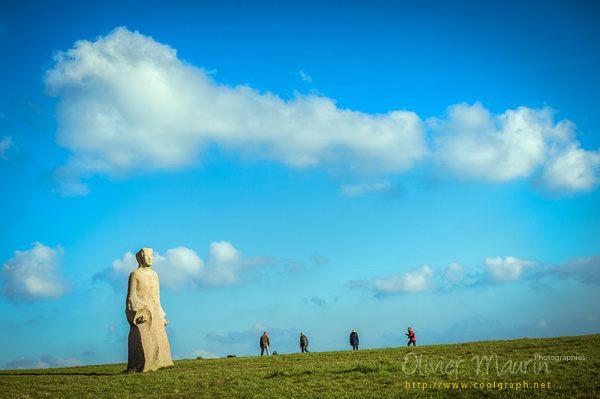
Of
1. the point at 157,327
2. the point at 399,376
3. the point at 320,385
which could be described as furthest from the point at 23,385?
the point at 399,376

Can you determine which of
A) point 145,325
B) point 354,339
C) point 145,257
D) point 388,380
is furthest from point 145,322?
point 354,339

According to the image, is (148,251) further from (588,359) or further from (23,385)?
(588,359)

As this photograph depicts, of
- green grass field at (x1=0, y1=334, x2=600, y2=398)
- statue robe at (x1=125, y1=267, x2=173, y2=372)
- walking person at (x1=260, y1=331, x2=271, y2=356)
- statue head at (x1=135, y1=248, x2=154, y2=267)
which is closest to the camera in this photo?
green grass field at (x1=0, y1=334, x2=600, y2=398)

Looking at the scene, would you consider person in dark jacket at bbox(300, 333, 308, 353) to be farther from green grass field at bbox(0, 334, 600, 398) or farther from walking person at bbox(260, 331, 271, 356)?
green grass field at bbox(0, 334, 600, 398)

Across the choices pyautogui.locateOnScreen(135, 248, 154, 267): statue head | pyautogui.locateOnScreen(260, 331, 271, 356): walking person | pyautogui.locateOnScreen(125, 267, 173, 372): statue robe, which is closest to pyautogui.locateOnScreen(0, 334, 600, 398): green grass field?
pyautogui.locateOnScreen(125, 267, 173, 372): statue robe

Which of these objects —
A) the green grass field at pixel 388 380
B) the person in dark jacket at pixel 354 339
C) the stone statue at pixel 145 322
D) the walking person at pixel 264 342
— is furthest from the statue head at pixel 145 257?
the person in dark jacket at pixel 354 339

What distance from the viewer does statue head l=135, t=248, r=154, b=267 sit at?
27891 mm

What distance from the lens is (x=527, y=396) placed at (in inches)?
602

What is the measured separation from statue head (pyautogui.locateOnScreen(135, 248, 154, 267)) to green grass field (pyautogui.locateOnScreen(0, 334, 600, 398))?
6.26m

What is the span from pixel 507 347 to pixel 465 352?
280 centimetres

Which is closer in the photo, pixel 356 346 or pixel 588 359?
pixel 588 359

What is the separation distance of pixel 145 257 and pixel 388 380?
1618 cm

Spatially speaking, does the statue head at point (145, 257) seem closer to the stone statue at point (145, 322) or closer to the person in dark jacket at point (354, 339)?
the stone statue at point (145, 322)

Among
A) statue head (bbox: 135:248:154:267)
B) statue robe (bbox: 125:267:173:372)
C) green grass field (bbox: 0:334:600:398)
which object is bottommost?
green grass field (bbox: 0:334:600:398)
